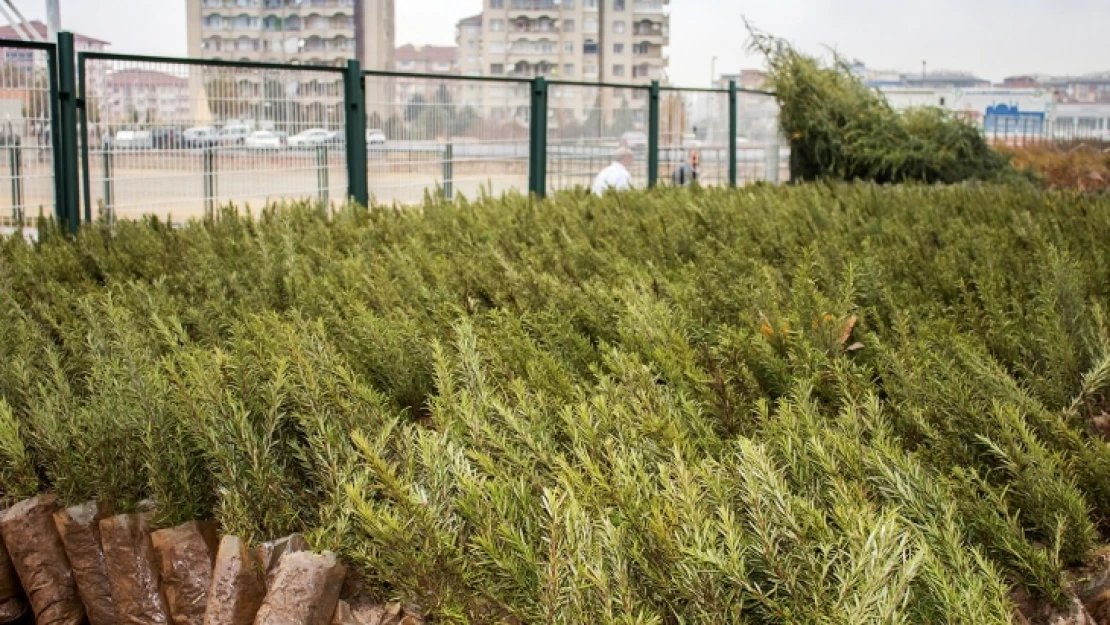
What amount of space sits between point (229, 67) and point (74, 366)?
6080 millimetres

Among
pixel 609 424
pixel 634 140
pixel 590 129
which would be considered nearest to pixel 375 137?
pixel 590 129

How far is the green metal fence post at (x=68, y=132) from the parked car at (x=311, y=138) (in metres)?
2.21

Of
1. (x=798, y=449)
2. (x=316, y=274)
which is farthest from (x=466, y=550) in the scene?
(x=316, y=274)

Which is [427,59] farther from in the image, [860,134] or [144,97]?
[144,97]

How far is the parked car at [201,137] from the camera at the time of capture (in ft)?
30.6

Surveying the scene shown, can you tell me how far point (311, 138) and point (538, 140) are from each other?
319 cm

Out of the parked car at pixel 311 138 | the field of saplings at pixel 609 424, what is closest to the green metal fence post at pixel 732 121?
the parked car at pixel 311 138

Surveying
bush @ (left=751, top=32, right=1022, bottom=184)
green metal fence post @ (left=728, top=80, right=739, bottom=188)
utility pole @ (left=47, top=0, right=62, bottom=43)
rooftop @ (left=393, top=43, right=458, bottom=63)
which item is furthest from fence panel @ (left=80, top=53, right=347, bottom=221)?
rooftop @ (left=393, top=43, right=458, bottom=63)

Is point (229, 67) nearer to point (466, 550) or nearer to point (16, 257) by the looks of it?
point (16, 257)

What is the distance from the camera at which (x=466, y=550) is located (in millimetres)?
2529

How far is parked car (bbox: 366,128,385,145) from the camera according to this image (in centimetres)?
1094

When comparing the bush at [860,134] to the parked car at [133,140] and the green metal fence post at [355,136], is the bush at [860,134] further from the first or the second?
the parked car at [133,140]

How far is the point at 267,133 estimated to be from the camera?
9.91m

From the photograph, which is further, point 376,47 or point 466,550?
point 376,47
